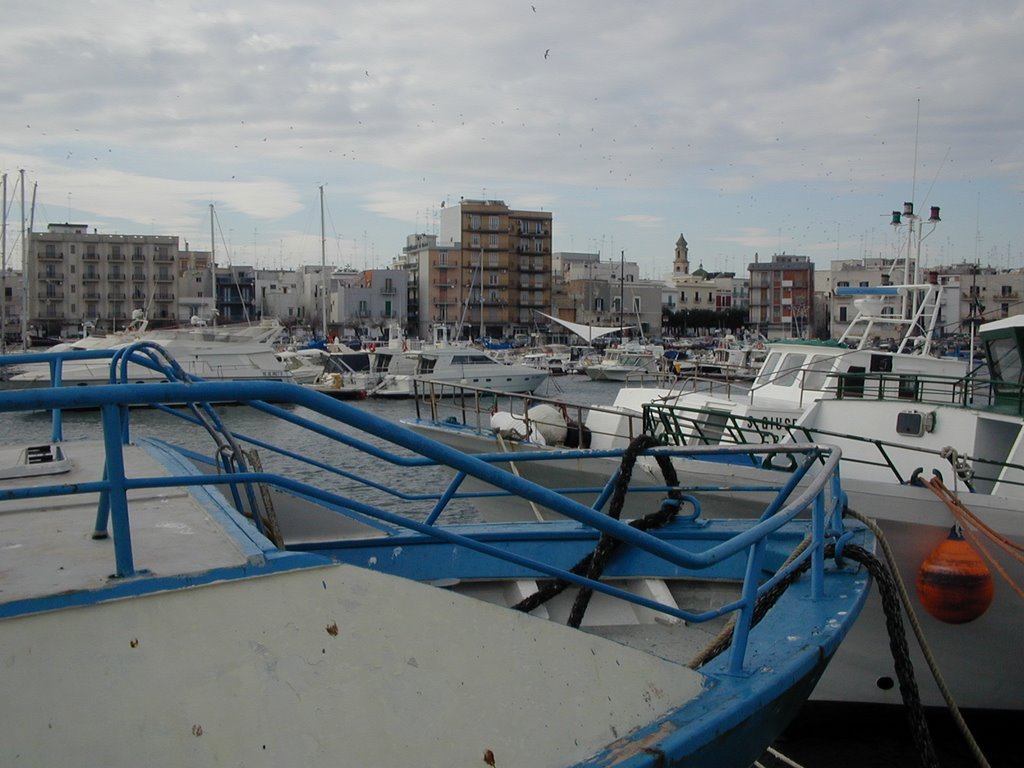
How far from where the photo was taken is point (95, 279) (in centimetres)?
9006

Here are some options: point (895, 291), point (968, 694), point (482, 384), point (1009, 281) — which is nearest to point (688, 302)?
point (1009, 281)

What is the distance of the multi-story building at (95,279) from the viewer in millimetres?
89750

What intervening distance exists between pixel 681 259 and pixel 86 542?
490 feet

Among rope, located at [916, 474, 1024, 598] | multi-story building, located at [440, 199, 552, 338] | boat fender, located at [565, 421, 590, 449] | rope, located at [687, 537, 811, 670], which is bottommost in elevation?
boat fender, located at [565, 421, 590, 449]

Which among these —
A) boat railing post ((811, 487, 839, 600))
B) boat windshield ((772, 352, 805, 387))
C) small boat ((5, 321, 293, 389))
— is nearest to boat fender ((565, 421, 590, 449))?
boat windshield ((772, 352, 805, 387))

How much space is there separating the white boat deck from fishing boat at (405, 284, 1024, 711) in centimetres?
269

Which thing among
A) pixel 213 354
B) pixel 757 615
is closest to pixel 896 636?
pixel 757 615

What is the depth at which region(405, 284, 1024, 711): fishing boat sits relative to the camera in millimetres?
8109

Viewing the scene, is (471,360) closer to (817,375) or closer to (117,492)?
(817,375)

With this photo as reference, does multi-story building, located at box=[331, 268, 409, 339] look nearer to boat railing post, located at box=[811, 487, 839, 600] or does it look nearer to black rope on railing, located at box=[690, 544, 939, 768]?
black rope on railing, located at box=[690, 544, 939, 768]

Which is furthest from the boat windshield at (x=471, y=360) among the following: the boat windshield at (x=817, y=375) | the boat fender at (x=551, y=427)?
the boat windshield at (x=817, y=375)

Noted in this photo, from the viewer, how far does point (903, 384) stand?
14.5 m

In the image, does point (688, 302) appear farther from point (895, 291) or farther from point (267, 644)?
point (267, 644)

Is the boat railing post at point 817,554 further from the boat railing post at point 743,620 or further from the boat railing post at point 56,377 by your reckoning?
the boat railing post at point 56,377
